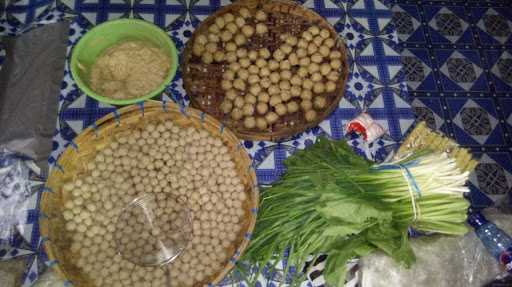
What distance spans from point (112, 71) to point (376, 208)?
101cm

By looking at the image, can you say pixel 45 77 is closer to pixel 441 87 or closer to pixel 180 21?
pixel 180 21

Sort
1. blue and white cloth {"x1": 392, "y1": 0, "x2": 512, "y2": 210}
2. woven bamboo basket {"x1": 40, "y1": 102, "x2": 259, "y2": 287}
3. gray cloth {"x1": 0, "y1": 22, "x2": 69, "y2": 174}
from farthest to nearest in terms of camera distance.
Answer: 1. blue and white cloth {"x1": 392, "y1": 0, "x2": 512, "y2": 210}
2. gray cloth {"x1": 0, "y1": 22, "x2": 69, "y2": 174}
3. woven bamboo basket {"x1": 40, "y1": 102, "x2": 259, "y2": 287}

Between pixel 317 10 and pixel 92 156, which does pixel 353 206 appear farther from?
pixel 317 10

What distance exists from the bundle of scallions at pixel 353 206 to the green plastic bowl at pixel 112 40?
568mm

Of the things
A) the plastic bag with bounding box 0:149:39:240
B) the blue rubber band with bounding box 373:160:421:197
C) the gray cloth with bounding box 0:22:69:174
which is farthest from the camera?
the gray cloth with bounding box 0:22:69:174

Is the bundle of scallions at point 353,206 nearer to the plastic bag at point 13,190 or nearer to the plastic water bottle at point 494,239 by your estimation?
the plastic water bottle at point 494,239

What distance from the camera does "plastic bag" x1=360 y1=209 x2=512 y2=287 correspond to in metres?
1.27

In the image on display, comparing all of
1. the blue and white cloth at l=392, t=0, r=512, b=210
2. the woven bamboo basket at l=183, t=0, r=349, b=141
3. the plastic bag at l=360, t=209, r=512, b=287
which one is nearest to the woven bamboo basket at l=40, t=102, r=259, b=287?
the woven bamboo basket at l=183, t=0, r=349, b=141

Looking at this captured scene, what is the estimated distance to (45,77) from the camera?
65.3 inches

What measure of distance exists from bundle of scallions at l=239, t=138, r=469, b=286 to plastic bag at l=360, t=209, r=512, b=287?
0.04 m

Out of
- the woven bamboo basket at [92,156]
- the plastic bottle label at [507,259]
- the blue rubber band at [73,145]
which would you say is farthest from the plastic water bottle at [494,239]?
the blue rubber band at [73,145]

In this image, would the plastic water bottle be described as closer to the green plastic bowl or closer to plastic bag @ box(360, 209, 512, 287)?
plastic bag @ box(360, 209, 512, 287)

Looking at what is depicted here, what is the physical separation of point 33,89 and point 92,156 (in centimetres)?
47

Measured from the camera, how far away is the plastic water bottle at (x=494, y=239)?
1.35 m
